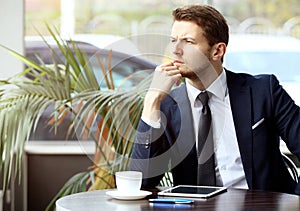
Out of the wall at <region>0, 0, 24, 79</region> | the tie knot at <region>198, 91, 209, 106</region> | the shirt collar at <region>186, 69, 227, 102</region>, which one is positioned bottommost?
the tie knot at <region>198, 91, 209, 106</region>

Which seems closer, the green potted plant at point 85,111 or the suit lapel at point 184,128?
the suit lapel at point 184,128

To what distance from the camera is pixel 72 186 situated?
11.0ft

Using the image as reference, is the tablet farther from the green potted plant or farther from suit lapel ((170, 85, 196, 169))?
the green potted plant

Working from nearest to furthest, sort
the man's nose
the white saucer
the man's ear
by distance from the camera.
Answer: the white saucer
the man's nose
the man's ear

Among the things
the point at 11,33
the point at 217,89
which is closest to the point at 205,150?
the point at 217,89

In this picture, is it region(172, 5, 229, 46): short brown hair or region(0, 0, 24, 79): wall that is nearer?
region(172, 5, 229, 46): short brown hair

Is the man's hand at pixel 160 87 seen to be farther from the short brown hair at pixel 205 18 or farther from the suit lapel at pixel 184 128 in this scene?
the short brown hair at pixel 205 18

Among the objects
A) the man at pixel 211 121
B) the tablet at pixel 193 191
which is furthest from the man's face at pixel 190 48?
the tablet at pixel 193 191

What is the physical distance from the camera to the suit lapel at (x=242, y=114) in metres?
2.41

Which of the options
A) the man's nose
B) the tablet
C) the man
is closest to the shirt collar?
the man

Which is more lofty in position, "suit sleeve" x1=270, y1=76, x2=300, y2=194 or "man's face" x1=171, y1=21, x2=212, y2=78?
"man's face" x1=171, y1=21, x2=212, y2=78

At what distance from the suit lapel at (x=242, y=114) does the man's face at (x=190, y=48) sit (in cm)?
13

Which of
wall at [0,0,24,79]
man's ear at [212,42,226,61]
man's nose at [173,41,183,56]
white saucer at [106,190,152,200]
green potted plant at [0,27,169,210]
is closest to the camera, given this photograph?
white saucer at [106,190,152,200]

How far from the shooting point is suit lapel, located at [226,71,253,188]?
2412 millimetres
